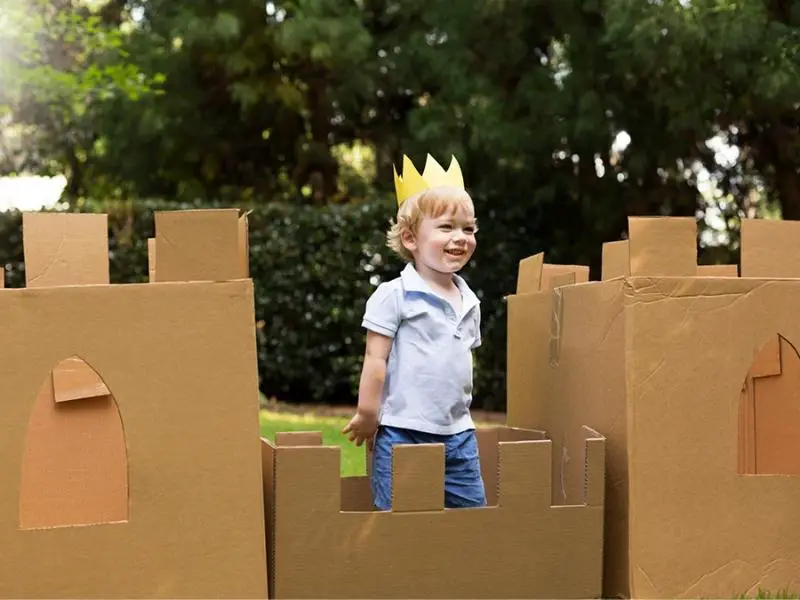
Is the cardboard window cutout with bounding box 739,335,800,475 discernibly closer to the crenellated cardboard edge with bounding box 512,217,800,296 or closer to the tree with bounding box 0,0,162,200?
the crenellated cardboard edge with bounding box 512,217,800,296

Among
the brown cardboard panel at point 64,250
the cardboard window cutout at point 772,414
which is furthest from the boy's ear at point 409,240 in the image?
the cardboard window cutout at point 772,414

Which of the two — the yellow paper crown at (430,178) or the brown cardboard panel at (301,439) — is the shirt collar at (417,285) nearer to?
the yellow paper crown at (430,178)

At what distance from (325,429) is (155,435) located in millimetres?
4761

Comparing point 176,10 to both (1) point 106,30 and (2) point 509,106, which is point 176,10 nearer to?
(1) point 106,30

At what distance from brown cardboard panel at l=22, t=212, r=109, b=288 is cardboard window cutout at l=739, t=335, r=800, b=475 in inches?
57.6

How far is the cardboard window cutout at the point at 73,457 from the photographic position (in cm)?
230

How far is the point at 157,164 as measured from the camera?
34.8 ft

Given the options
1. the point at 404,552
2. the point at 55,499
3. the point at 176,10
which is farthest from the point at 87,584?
the point at 176,10

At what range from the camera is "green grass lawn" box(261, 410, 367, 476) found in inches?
208

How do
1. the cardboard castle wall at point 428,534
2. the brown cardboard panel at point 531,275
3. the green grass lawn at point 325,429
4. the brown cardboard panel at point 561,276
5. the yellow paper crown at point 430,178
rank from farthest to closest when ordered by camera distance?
1. the green grass lawn at point 325,429
2. the brown cardboard panel at point 531,275
3. the brown cardboard panel at point 561,276
4. the yellow paper crown at point 430,178
5. the cardboard castle wall at point 428,534

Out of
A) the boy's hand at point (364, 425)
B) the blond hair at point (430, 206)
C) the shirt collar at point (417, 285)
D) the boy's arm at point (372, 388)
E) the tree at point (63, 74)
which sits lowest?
the boy's hand at point (364, 425)

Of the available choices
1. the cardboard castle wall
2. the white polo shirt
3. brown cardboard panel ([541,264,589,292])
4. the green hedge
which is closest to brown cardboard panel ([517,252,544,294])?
brown cardboard panel ([541,264,589,292])

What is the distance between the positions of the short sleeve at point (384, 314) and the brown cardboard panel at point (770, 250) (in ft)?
2.51

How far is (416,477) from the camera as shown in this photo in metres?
2.21
